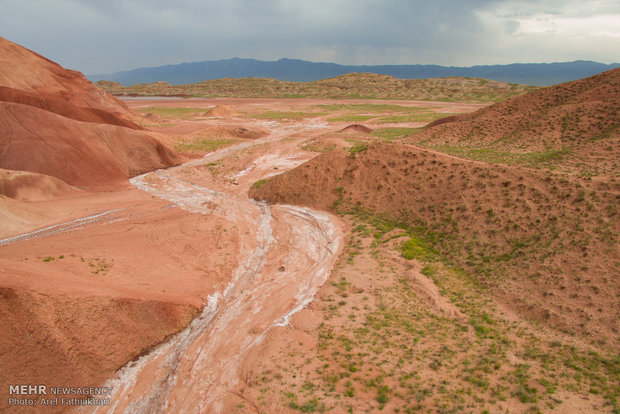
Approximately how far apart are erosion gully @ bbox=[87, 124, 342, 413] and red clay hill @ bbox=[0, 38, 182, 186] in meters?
12.4

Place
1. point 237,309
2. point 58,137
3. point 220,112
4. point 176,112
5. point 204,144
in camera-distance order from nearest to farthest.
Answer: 1. point 237,309
2. point 58,137
3. point 204,144
4. point 220,112
5. point 176,112

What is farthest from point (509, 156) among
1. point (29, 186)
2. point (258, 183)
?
point (29, 186)

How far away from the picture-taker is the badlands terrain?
10414mm

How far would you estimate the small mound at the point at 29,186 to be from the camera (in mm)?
24281

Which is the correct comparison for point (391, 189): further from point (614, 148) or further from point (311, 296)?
point (614, 148)

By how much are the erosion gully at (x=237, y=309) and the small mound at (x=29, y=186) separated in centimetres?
1010

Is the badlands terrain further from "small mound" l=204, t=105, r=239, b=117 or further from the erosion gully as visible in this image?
"small mound" l=204, t=105, r=239, b=117

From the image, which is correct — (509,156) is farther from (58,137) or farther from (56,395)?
(58,137)

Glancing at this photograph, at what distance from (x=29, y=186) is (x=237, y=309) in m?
21.7

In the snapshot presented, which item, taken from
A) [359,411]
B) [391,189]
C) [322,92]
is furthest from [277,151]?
[322,92]

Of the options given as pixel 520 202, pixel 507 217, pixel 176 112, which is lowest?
pixel 507 217

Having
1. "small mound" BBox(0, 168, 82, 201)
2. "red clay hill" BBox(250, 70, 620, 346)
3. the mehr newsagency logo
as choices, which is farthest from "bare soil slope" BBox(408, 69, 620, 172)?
"small mound" BBox(0, 168, 82, 201)

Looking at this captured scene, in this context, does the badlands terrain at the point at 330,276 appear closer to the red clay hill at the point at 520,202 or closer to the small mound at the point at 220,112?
the red clay hill at the point at 520,202

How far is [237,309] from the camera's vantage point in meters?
15.0
